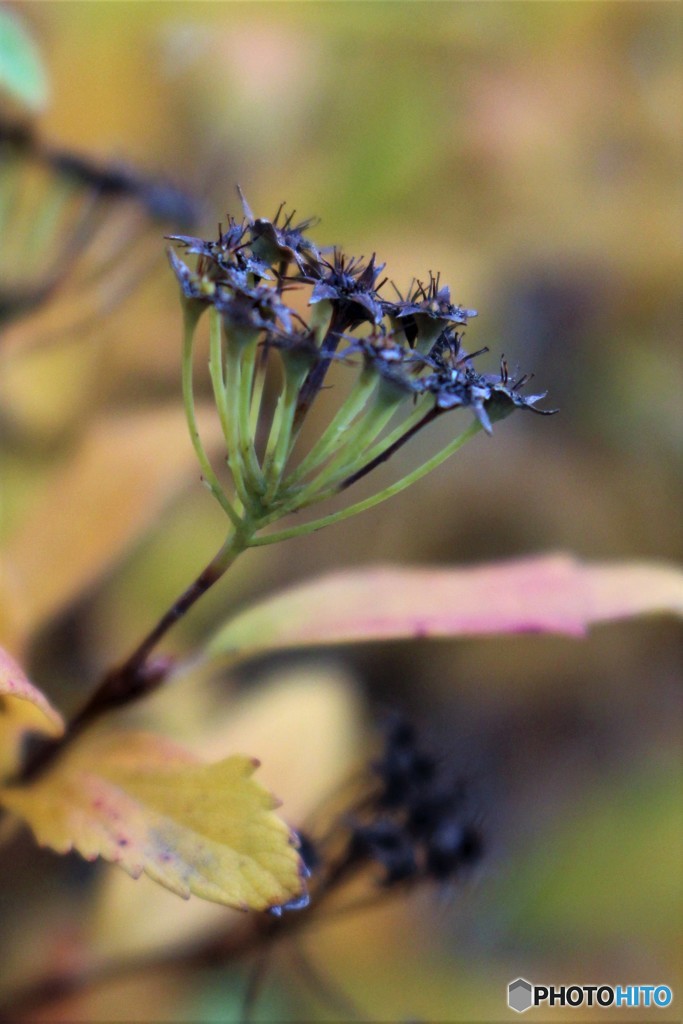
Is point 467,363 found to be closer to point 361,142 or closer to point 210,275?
point 210,275

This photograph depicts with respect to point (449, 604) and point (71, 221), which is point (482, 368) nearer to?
point (71, 221)

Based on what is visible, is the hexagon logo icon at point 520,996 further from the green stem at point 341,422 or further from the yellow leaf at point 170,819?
the green stem at point 341,422

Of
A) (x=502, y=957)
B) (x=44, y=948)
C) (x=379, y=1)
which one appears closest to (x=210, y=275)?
(x=44, y=948)

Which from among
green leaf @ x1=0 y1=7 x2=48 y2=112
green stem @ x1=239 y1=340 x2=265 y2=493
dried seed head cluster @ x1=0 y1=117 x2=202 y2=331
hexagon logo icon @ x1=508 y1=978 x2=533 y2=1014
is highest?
dried seed head cluster @ x1=0 y1=117 x2=202 y2=331

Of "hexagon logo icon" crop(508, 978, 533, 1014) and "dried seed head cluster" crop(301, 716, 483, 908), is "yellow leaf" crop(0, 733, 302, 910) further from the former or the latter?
"hexagon logo icon" crop(508, 978, 533, 1014)

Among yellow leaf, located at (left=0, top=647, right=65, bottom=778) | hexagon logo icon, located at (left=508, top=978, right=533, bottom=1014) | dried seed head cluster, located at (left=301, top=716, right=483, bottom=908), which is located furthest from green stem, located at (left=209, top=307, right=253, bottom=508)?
hexagon logo icon, located at (left=508, top=978, right=533, bottom=1014)

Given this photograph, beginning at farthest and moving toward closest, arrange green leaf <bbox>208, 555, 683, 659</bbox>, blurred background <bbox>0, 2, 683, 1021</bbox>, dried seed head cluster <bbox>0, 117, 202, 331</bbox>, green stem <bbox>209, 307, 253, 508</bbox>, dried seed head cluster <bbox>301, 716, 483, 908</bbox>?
blurred background <bbox>0, 2, 683, 1021</bbox> → dried seed head cluster <bbox>0, 117, 202, 331</bbox> → dried seed head cluster <bbox>301, 716, 483, 908</bbox> → green leaf <bbox>208, 555, 683, 659</bbox> → green stem <bbox>209, 307, 253, 508</bbox>

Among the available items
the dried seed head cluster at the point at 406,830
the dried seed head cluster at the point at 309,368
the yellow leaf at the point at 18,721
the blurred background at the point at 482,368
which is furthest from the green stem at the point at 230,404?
the blurred background at the point at 482,368

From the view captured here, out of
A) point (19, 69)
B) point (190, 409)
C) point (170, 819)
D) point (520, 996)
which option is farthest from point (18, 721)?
point (520, 996)
